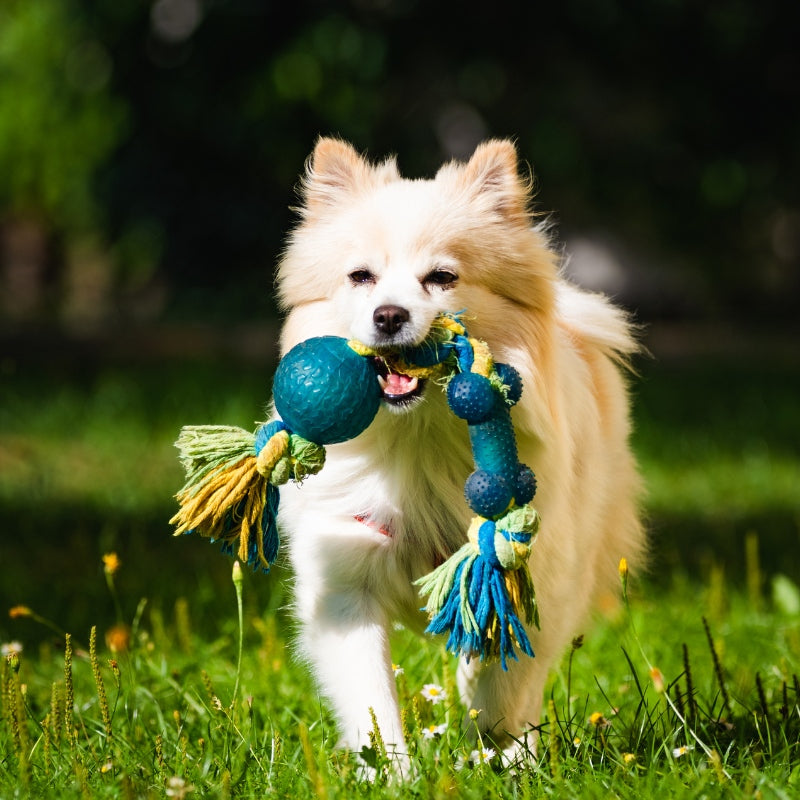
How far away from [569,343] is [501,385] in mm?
1072

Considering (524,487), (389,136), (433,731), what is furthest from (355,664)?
(389,136)

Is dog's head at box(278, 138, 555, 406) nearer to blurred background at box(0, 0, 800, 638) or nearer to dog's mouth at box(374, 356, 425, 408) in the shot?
dog's mouth at box(374, 356, 425, 408)

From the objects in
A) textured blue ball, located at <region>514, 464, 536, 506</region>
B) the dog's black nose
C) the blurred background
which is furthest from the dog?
the blurred background

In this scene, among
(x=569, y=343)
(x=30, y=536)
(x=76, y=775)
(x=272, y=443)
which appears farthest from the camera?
(x=30, y=536)

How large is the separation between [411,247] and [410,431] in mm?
503

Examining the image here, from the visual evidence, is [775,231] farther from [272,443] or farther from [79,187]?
[272,443]

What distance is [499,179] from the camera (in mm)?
3510

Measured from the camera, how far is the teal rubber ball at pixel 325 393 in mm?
2744

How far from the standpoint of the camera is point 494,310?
3.25m

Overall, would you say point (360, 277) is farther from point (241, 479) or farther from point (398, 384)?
point (241, 479)

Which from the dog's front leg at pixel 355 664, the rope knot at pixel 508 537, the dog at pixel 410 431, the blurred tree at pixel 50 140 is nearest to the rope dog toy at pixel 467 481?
the rope knot at pixel 508 537

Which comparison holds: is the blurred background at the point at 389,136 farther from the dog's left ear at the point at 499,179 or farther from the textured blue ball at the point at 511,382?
the textured blue ball at the point at 511,382

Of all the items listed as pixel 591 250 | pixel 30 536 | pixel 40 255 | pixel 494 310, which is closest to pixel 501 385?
pixel 494 310

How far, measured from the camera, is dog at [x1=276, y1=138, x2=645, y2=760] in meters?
3.02
